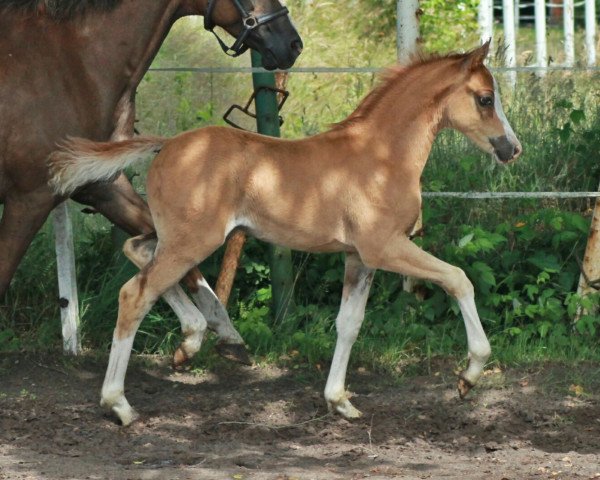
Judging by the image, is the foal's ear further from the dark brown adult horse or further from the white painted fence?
the white painted fence

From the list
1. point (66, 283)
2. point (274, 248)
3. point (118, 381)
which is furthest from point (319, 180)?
point (66, 283)

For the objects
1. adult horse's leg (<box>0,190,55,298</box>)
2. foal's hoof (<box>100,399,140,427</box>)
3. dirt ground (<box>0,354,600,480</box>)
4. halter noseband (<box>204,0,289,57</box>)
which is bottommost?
dirt ground (<box>0,354,600,480</box>)

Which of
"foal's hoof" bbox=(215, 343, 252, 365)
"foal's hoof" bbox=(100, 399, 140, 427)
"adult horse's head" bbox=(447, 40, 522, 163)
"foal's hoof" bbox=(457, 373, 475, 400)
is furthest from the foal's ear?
"foal's hoof" bbox=(100, 399, 140, 427)

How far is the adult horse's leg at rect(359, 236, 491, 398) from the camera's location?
5.25m

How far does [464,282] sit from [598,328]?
1.71m

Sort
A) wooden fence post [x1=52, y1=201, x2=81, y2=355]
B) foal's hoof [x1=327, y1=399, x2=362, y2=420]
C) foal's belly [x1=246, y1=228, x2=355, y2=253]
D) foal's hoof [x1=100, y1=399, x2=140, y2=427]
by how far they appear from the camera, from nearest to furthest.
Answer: foal's belly [x1=246, y1=228, x2=355, y2=253], foal's hoof [x1=100, y1=399, x2=140, y2=427], foal's hoof [x1=327, y1=399, x2=362, y2=420], wooden fence post [x1=52, y1=201, x2=81, y2=355]

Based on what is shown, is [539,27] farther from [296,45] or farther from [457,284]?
[457,284]

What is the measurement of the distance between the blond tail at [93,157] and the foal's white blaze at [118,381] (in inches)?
29.7

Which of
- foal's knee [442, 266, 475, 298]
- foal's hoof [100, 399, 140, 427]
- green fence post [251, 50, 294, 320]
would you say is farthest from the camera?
green fence post [251, 50, 294, 320]

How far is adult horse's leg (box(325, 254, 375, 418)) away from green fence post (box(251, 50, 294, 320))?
1082 mm

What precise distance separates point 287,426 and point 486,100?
177cm

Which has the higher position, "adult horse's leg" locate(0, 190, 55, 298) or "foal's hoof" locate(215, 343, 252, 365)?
"adult horse's leg" locate(0, 190, 55, 298)

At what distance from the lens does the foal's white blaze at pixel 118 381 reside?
5.43m

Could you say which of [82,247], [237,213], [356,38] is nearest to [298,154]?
[237,213]
